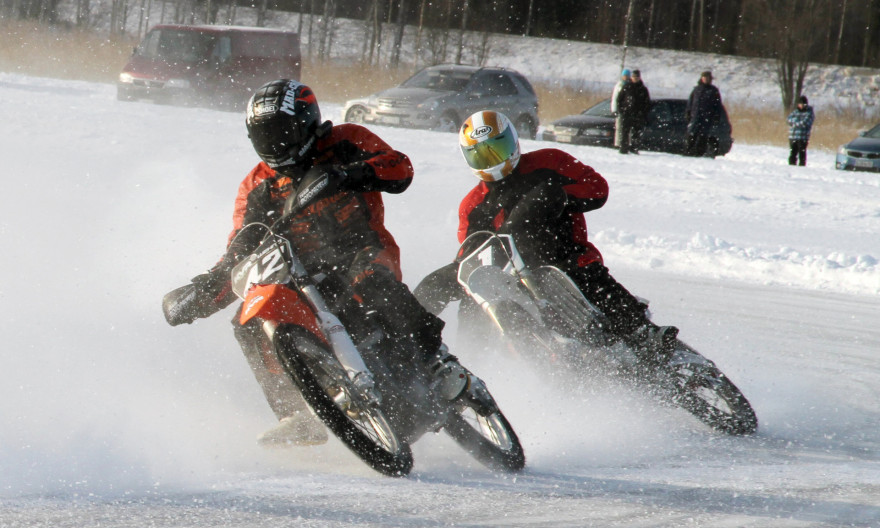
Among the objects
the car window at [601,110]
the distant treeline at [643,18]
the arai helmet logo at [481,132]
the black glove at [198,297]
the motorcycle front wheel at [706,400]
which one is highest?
the distant treeline at [643,18]

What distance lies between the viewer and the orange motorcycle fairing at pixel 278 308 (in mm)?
4375

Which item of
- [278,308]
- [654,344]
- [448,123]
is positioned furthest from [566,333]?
[448,123]

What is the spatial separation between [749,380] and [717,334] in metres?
1.34

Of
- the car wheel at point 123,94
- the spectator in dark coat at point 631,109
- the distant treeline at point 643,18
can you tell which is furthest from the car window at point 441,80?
the distant treeline at point 643,18

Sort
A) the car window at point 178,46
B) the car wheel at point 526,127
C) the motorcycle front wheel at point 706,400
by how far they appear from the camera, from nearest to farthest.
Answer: the motorcycle front wheel at point 706,400
the car window at point 178,46
the car wheel at point 526,127

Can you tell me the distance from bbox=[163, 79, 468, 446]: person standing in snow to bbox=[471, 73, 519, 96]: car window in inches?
637

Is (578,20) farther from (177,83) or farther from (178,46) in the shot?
(177,83)

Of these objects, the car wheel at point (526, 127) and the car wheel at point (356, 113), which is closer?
the car wheel at point (356, 113)

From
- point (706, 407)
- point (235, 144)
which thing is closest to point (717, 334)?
point (706, 407)

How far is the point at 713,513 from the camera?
159 inches

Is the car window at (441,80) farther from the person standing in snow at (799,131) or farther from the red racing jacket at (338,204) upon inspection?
the red racing jacket at (338,204)

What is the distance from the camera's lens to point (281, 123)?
4777 millimetres

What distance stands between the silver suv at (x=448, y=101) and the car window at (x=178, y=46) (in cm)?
303

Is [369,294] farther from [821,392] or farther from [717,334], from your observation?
[717,334]
